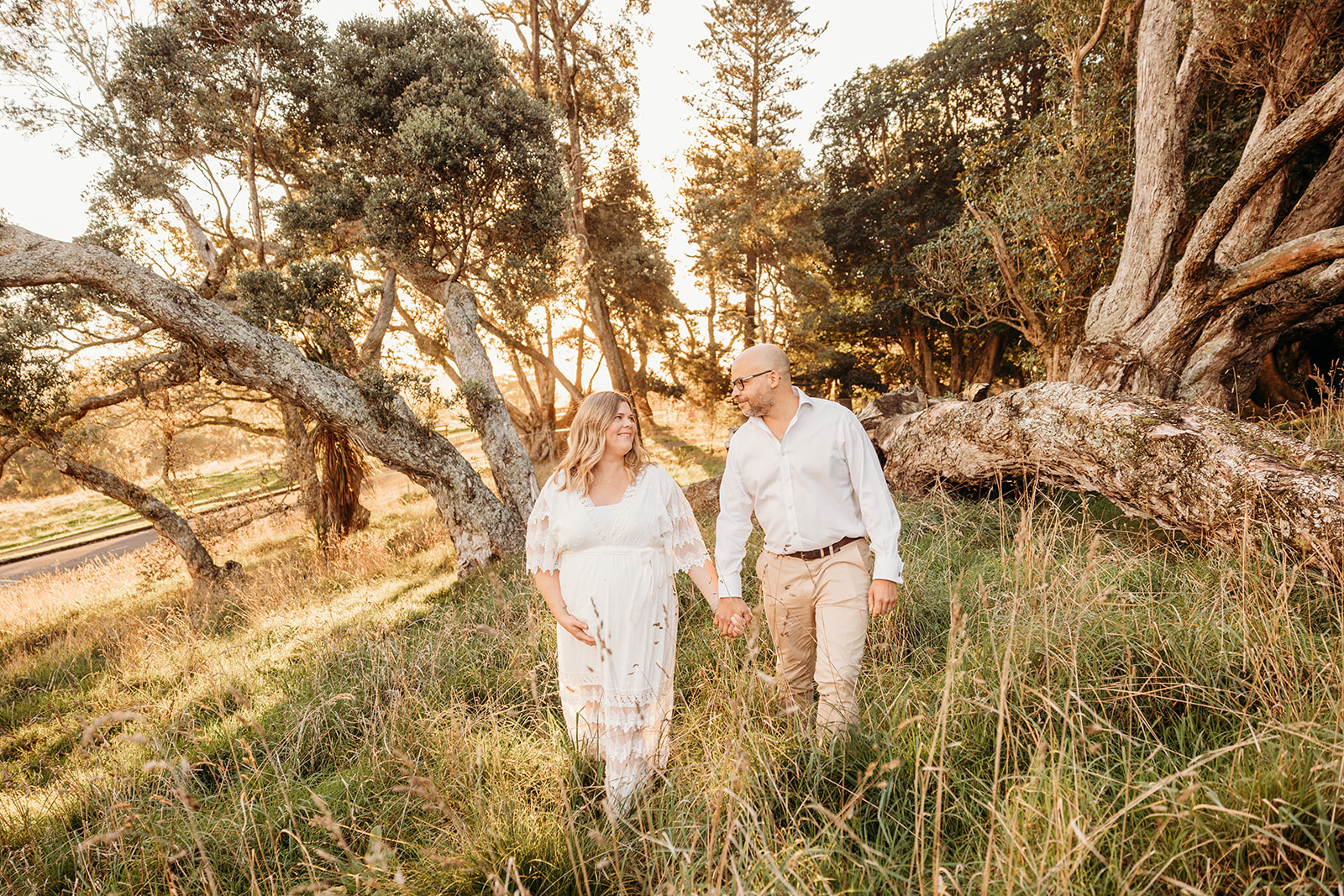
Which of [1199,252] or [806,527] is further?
[1199,252]

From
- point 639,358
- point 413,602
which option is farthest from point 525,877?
point 639,358

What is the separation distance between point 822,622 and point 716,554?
66 cm

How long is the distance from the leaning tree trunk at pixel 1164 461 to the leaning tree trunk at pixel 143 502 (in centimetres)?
1244

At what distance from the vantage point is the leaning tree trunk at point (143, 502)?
8.93 m

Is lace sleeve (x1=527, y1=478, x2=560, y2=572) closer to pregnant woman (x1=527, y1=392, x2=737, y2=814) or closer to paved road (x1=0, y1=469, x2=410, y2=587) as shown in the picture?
pregnant woman (x1=527, y1=392, x2=737, y2=814)

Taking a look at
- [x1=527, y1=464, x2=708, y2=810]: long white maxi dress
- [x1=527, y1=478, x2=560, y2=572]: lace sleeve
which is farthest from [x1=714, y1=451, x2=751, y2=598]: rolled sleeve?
[x1=527, y1=478, x2=560, y2=572]: lace sleeve

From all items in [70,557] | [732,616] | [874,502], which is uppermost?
[874,502]

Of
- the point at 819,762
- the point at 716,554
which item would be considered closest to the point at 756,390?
the point at 716,554

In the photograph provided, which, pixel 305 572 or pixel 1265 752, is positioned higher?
pixel 1265 752

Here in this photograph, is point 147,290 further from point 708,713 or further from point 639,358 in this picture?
point 639,358

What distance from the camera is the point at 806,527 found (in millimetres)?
3029

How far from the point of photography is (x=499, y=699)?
381 centimetres

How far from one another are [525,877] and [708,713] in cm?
118

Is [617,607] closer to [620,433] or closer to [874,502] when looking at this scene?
[620,433]
